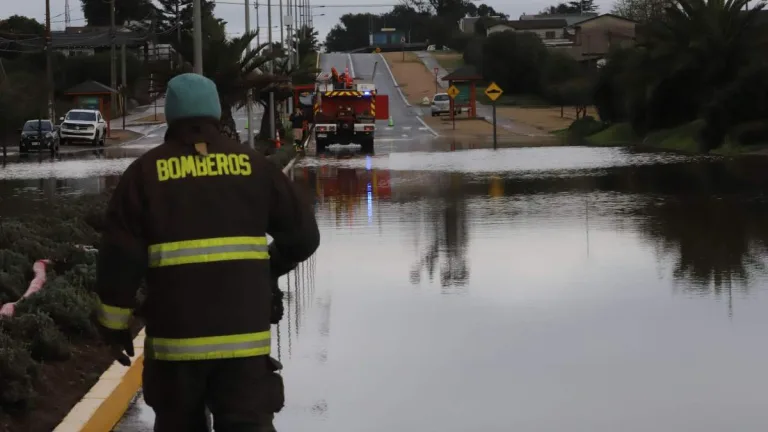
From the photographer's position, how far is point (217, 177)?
479cm

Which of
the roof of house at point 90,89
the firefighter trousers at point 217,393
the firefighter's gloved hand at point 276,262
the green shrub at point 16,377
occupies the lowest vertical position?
the green shrub at point 16,377

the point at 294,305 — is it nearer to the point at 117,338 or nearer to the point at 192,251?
the point at 117,338

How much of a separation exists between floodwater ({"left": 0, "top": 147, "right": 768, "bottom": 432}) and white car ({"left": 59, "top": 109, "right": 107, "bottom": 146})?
35334mm

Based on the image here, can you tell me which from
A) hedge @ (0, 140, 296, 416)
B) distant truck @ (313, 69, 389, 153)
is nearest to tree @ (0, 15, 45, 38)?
distant truck @ (313, 69, 389, 153)

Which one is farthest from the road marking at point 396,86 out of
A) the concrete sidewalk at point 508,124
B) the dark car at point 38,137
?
the dark car at point 38,137

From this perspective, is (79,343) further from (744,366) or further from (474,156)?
(474,156)

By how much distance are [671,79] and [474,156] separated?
31.1ft

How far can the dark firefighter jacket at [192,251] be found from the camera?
4711mm

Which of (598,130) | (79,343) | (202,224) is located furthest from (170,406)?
(598,130)

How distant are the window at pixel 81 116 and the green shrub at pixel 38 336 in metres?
48.8

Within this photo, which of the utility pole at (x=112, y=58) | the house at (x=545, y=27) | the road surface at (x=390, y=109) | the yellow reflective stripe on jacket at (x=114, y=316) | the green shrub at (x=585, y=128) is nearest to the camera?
the yellow reflective stripe on jacket at (x=114, y=316)

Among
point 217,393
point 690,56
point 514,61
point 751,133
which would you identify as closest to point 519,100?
point 514,61

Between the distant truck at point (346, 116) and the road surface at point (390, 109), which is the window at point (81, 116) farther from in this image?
the distant truck at point (346, 116)

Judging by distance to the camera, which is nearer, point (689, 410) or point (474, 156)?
point (689, 410)
